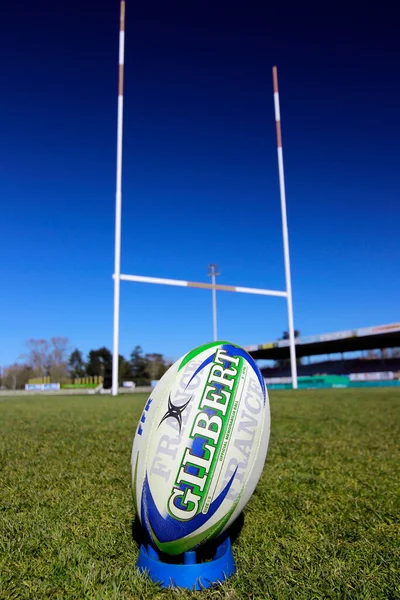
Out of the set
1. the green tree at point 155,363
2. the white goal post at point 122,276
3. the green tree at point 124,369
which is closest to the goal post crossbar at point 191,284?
the white goal post at point 122,276

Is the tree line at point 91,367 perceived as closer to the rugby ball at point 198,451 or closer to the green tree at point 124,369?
the green tree at point 124,369

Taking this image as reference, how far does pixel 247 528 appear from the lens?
188cm

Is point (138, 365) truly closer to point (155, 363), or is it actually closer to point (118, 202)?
point (155, 363)

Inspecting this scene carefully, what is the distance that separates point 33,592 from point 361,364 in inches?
1830

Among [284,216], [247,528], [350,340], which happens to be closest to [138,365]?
[350,340]

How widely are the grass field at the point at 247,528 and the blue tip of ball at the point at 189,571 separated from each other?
31 millimetres

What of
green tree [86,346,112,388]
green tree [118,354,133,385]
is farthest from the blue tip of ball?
green tree [86,346,112,388]

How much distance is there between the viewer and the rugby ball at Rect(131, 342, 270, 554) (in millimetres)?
1424

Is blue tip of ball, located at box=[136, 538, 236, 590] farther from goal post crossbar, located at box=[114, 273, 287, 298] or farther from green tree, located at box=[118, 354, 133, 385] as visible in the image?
green tree, located at box=[118, 354, 133, 385]

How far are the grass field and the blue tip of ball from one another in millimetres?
31

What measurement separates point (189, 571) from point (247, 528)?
0.58 m

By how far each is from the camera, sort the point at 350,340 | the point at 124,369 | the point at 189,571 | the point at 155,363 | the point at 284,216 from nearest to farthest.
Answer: the point at 189,571 < the point at 284,216 < the point at 350,340 < the point at 124,369 < the point at 155,363

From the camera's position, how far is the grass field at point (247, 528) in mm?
1361

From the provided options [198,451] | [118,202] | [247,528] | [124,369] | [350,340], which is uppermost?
[118,202]
